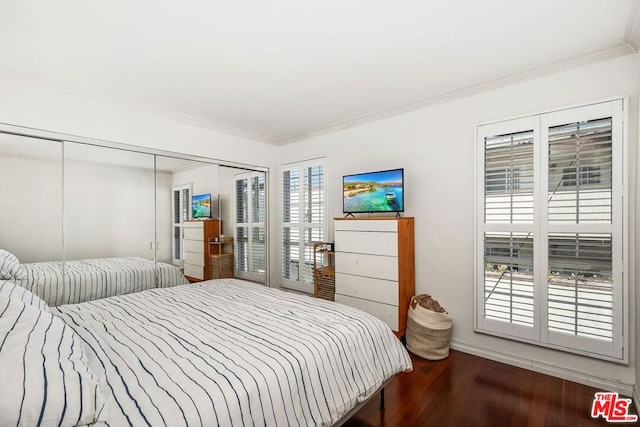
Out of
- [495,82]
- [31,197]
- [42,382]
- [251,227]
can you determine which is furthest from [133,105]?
[495,82]

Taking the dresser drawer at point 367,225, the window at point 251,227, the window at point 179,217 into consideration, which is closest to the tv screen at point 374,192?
the dresser drawer at point 367,225

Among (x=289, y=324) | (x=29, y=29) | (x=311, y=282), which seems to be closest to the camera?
(x=289, y=324)

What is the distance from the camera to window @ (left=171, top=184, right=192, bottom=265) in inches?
132

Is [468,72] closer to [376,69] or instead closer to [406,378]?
[376,69]

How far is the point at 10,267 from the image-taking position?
7.39 ft

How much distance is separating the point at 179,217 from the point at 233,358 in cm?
246

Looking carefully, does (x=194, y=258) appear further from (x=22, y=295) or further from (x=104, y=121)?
(x=22, y=295)

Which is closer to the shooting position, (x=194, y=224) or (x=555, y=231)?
(x=555, y=231)

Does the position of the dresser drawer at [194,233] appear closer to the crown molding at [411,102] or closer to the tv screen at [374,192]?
the crown molding at [411,102]

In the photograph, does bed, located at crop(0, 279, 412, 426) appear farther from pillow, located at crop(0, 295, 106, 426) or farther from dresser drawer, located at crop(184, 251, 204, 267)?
dresser drawer, located at crop(184, 251, 204, 267)

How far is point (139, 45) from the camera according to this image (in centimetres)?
205

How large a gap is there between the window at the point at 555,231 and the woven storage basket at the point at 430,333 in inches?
13.0

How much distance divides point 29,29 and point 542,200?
383 centimetres

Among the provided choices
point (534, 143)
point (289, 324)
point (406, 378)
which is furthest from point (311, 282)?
point (534, 143)
